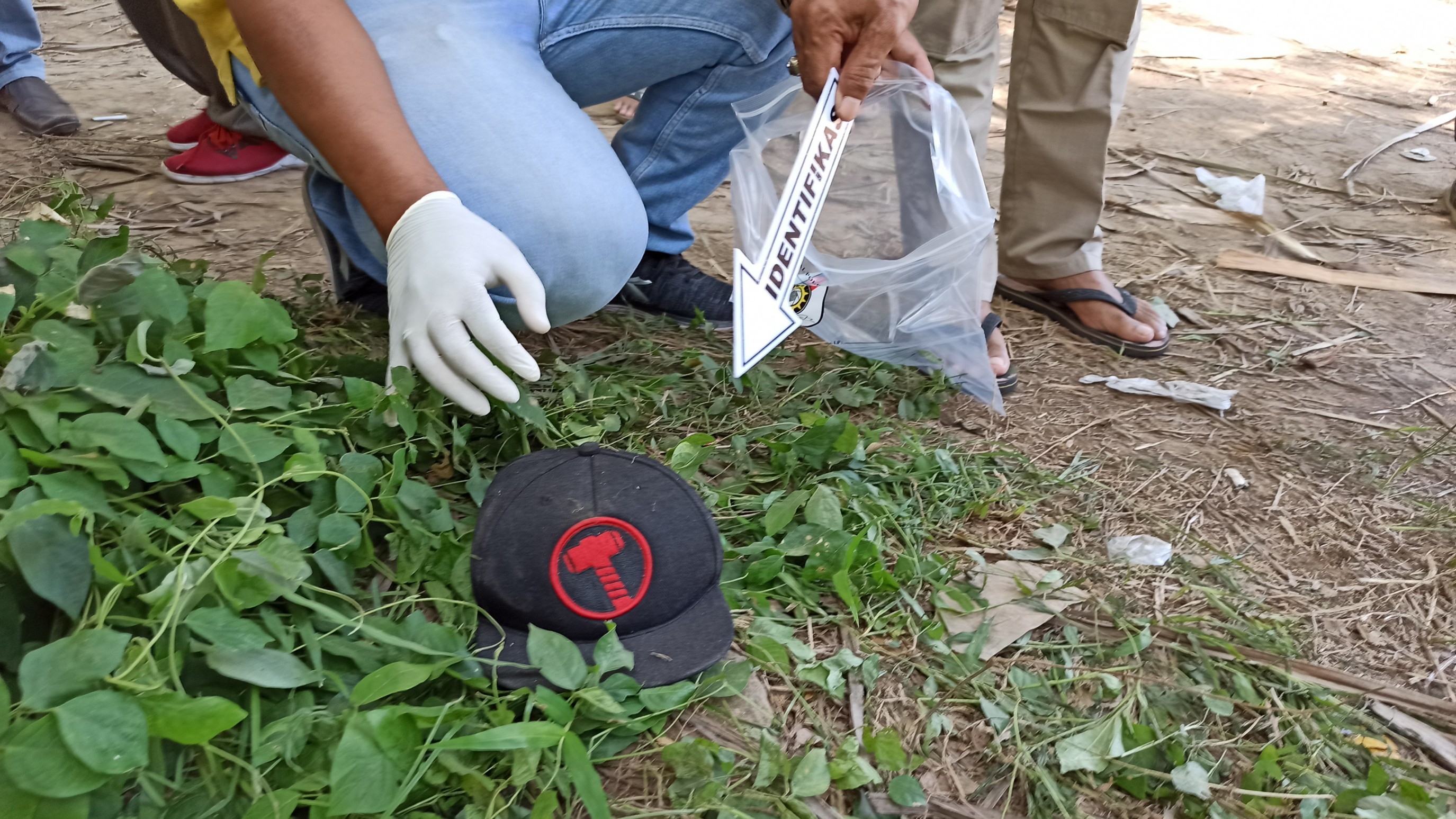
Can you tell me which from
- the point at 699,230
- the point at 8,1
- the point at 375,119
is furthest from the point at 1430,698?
the point at 8,1

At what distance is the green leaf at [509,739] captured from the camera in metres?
0.81

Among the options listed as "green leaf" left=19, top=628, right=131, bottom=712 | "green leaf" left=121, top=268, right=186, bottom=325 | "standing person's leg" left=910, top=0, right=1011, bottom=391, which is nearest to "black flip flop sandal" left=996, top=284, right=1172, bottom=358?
"standing person's leg" left=910, top=0, right=1011, bottom=391

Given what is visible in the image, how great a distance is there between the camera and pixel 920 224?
68.8 inches

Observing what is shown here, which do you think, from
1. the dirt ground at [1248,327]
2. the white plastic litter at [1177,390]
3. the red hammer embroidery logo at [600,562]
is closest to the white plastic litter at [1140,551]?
the dirt ground at [1248,327]

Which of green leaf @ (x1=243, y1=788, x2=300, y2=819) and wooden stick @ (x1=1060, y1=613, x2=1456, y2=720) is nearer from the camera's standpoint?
green leaf @ (x1=243, y1=788, x2=300, y2=819)

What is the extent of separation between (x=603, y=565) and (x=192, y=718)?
385 mm

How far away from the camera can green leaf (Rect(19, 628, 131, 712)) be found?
704mm

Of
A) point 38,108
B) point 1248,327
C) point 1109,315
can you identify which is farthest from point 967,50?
point 38,108

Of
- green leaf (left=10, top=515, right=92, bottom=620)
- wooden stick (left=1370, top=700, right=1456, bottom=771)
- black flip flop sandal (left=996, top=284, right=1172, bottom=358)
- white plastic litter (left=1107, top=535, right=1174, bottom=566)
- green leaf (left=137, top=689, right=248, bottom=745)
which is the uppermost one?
green leaf (left=10, top=515, right=92, bottom=620)

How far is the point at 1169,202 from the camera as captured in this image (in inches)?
105

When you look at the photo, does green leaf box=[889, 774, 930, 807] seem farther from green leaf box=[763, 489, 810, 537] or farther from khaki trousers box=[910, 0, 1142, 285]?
khaki trousers box=[910, 0, 1142, 285]

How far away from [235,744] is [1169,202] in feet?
8.81

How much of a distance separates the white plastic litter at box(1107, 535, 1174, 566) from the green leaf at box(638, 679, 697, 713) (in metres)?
0.69

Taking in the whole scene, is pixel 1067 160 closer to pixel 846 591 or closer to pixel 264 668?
pixel 846 591
